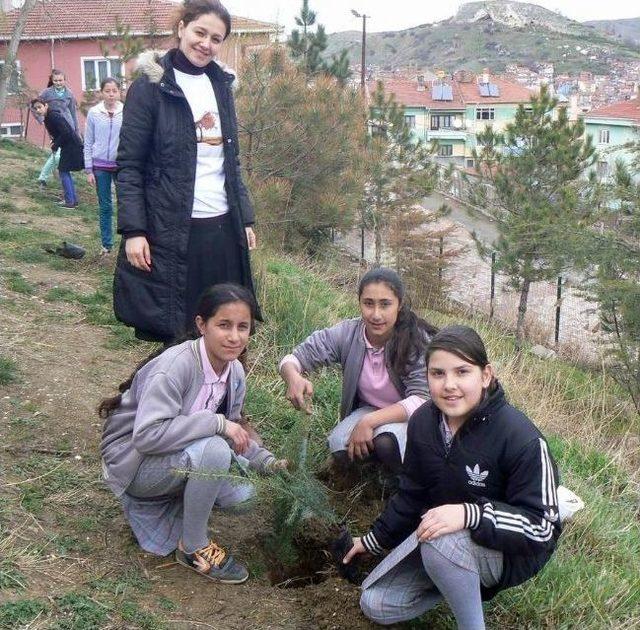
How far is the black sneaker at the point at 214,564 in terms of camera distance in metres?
2.76

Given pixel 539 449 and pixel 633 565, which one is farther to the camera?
pixel 633 565

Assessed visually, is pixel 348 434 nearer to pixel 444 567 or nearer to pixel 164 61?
pixel 444 567

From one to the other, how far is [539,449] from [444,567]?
430 millimetres

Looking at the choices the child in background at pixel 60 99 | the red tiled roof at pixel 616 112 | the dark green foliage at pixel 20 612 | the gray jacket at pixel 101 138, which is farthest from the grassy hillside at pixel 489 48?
the dark green foliage at pixel 20 612

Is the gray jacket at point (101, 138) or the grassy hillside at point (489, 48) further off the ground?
the grassy hillside at point (489, 48)

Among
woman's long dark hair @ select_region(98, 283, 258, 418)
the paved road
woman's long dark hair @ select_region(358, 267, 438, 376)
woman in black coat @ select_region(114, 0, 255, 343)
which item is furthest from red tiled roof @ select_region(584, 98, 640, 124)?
woman's long dark hair @ select_region(98, 283, 258, 418)

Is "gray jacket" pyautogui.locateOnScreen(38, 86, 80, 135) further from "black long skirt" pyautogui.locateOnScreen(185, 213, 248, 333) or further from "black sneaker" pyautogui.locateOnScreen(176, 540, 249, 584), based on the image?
"black sneaker" pyautogui.locateOnScreen(176, 540, 249, 584)

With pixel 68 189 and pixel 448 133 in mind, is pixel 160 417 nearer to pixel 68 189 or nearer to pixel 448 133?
pixel 68 189

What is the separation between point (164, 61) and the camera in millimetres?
3047

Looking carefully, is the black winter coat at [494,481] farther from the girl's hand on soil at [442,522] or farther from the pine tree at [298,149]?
the pine tree at [298,149]

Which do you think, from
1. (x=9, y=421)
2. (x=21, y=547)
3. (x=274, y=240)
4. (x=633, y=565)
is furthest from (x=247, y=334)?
(x=274, y=240)

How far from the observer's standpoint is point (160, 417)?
8.48 feet

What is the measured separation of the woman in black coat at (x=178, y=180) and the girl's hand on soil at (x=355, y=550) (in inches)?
41.9

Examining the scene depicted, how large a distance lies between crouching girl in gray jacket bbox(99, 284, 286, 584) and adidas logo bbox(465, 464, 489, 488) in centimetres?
76
